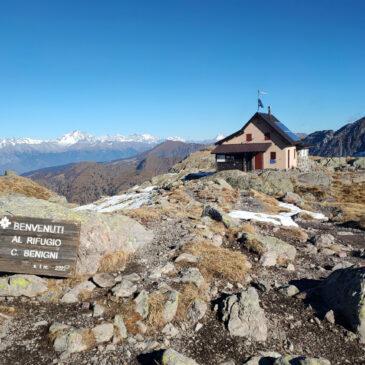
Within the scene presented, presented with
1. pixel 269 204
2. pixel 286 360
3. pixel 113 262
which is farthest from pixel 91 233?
pixel 269 204

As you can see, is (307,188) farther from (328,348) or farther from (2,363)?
(2,363)

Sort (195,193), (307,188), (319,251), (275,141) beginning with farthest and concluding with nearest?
(275,141)
(307,188)
(195,193)
(319,251)

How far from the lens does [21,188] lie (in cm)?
3966

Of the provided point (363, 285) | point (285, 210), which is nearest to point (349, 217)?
point (285, 210)

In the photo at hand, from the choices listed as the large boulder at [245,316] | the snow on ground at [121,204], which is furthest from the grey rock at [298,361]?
the snow on ground at [121,204]

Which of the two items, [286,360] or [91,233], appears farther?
[91,233]

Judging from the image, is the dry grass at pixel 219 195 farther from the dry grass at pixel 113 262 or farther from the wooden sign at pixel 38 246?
the wooden sign at pixel 38 246

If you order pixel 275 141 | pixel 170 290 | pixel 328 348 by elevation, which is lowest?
pixel 328 348

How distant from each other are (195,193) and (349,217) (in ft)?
48.0

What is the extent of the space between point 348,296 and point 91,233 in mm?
9931

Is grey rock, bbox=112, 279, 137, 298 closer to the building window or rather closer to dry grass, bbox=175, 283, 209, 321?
dry grass, bbox=175, 283, 209, 321

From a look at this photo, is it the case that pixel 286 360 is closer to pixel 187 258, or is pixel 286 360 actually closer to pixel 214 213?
pixel 187 258

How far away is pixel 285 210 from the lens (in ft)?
113

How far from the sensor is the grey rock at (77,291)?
13.4 meters
